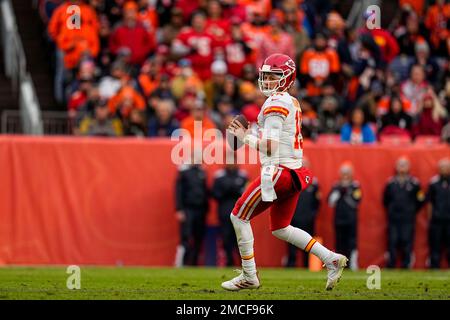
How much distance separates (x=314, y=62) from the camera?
2109 cm

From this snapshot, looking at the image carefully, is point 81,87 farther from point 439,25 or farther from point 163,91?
point 439,25

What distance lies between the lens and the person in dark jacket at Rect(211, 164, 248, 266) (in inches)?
720

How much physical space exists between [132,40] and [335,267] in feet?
34.2

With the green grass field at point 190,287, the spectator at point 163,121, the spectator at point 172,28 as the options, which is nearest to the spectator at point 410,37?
the spectator at point 172,28

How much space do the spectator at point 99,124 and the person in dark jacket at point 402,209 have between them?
4613mm

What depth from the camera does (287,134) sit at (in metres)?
Answer: 11.2

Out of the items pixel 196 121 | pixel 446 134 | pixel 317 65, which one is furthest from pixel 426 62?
pixel 196 121

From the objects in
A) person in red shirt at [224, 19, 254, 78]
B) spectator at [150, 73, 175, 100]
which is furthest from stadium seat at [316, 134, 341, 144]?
spectator at [150, 73, 175, 100]

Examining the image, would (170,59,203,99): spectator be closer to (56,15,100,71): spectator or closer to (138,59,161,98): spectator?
(138,59,161,98): spectator

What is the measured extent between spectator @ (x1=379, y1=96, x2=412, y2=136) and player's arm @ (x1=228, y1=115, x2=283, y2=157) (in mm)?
8959
